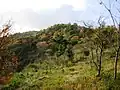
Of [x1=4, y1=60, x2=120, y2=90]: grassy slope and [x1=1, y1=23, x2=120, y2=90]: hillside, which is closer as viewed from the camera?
[x1=4, y1=60, x2=120, y2=90]: grassy slope

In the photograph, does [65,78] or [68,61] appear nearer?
[65,78]

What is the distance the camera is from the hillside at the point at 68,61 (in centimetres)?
2648

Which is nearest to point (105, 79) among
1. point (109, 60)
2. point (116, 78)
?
point (116, 78)

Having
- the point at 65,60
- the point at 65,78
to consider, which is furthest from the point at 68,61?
the point at 65,78

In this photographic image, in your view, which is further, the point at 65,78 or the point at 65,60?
the point at 65,60

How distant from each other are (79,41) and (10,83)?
13444 mm

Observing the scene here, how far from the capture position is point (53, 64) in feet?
117

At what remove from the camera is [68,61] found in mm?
35594

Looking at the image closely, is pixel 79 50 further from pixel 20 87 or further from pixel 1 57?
pixel 1 57

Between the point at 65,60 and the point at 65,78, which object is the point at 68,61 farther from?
the point at 65,78

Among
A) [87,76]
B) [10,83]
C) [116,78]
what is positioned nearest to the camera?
[116,78]

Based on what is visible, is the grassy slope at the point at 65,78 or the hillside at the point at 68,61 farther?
the hillside at the point at 68,61

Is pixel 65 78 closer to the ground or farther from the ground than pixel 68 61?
closer to the ground

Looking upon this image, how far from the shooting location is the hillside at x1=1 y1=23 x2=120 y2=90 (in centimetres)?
2648
